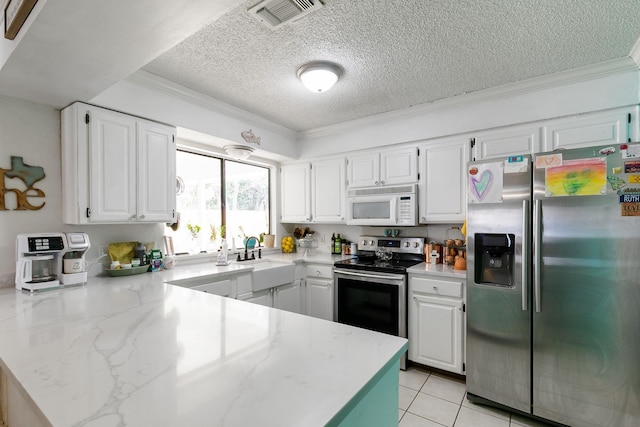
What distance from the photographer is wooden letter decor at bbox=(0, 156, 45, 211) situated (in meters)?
1.90

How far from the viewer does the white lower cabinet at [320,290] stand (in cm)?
319

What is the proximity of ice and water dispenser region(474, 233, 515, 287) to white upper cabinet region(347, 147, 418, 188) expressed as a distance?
Result: 40.9 inches

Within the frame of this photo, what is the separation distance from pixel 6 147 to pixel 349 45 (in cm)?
234

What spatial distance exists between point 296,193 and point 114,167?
211 cm

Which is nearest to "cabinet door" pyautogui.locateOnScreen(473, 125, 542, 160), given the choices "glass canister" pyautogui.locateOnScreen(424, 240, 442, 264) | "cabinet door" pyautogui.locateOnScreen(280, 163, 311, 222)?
"glass canister" pyautogui.locateOnScreen(424, 240, 442, 264)

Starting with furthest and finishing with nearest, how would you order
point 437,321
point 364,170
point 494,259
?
1. point 364,170
2. point 437,321
3. point 494,259

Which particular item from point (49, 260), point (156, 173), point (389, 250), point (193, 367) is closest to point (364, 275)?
point (389, 250)

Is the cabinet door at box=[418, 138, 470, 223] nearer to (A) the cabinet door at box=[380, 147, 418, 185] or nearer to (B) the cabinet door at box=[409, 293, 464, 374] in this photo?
(A) the cabinet door at box=[380, 147, 418, 185]

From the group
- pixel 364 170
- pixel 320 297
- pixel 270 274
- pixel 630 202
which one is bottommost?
pixel 320 297

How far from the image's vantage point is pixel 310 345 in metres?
1.00

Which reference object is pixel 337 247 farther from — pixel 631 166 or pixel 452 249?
pixel 631 166

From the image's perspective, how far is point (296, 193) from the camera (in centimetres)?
388

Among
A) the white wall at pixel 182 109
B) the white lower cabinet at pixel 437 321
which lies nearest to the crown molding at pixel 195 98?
the white wall at pixel 182 109

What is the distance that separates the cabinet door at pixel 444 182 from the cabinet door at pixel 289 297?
1.53 m
